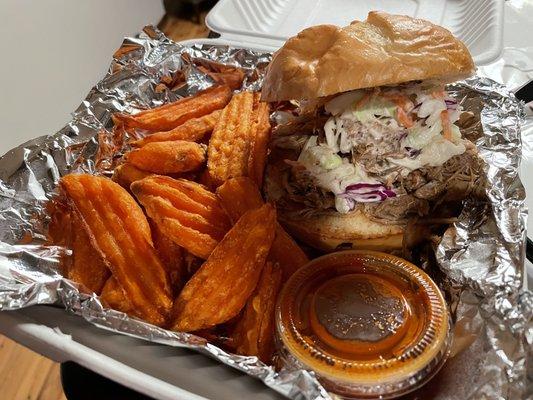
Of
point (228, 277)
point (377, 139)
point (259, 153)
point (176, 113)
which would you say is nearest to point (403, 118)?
point (377, 139)

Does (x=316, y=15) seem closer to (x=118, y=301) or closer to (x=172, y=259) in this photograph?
(x=172, y=259)

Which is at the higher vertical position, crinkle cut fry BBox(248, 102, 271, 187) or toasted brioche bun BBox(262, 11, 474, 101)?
toasted brioche bun BBox(262, 11, 474, 101)

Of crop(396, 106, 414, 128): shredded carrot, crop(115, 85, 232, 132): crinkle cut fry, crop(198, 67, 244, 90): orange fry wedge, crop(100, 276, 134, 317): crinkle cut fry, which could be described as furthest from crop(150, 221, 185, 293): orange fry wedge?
crop(198, 67, 244, 90): orange fry wedge

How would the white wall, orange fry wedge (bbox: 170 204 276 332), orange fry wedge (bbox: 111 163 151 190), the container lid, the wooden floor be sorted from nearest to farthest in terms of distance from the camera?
orange fry wedge (bbox: 170 204 276 332) → orange fry wedge (bbox: 111 163 151 190) → the container lid → the wooden floor → the white wall

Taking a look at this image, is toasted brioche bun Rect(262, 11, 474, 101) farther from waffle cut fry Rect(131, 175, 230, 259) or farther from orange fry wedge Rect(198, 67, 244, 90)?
orange fry wedge Rect(198, 67, 244, 90)

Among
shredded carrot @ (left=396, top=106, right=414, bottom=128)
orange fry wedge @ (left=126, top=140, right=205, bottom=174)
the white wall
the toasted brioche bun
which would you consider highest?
the toasted brioche bun

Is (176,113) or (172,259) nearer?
(172,259)

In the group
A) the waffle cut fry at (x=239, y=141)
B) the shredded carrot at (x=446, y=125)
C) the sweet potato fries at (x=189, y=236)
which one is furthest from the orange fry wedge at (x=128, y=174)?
the shredded carrot at (x=446, y=125)
